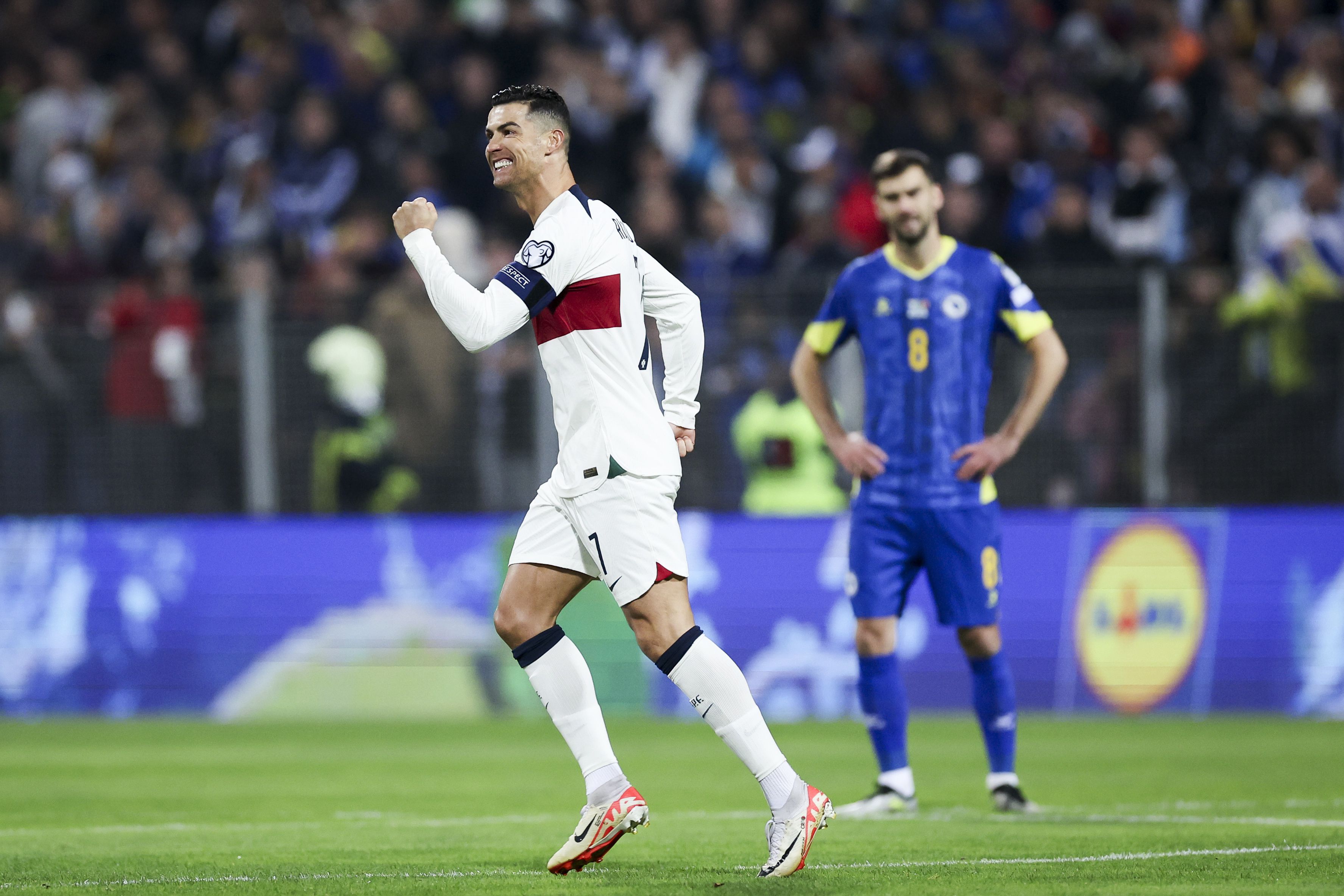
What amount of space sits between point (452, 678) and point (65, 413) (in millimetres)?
3172

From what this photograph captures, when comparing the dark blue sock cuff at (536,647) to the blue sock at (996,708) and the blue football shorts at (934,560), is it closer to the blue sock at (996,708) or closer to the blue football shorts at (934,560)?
the blue football shorts at (934,560)

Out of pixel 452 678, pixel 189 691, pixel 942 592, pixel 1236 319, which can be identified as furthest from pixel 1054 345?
pixel 189 691

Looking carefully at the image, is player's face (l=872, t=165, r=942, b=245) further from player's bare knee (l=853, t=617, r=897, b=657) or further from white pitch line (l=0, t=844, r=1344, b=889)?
white pitch line (l=0, t=844, r=1344, b=889)

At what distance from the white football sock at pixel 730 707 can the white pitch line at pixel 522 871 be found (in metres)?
0.39

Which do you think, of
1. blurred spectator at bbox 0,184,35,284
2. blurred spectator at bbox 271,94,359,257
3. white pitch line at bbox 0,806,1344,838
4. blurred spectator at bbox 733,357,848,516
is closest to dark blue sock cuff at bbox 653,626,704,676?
white pitch line at bbox 0,806,1344,838

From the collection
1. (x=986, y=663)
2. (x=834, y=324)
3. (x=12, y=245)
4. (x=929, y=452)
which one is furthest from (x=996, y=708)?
(x=12, y=245)

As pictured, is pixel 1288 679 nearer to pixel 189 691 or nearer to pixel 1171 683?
pixel 1171 683

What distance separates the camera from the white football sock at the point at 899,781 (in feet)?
25.8

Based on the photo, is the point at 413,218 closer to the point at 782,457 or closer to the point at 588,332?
the point at 588,332

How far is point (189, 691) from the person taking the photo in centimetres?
1289

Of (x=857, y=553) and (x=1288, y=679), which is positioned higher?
(x=857, y=553)

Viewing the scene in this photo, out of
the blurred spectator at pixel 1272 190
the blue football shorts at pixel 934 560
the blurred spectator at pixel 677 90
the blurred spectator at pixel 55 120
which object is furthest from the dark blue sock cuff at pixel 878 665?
the blurred spectator at pixel 55 120

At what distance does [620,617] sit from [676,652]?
21.6 ft

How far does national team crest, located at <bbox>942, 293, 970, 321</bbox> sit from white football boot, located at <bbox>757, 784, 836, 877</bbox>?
2.85 metres
